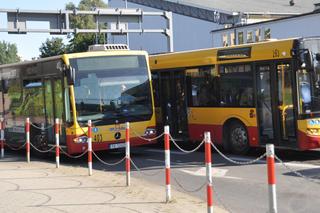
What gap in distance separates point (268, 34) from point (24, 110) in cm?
2708

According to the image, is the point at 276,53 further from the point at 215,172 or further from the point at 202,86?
the point at 215,172

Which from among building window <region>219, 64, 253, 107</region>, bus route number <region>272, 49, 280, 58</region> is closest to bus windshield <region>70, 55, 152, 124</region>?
building window <region>219, 64, 253, 107</region>

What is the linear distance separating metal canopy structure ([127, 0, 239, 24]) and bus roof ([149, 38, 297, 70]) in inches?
1484

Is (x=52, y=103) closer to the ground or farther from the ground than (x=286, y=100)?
farther from the ground

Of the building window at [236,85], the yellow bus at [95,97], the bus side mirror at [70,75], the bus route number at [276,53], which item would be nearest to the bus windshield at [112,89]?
the yellow bus at [95,97]

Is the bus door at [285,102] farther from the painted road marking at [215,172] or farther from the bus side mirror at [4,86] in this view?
the bus side mirror at [4,86]

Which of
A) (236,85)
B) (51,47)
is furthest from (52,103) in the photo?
(51,47)

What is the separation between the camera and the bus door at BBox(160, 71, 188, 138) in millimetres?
18266

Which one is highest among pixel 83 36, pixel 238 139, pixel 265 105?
pixel 83 36

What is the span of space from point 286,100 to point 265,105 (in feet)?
2.42

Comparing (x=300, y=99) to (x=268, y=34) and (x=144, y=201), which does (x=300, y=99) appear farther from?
(x=268, y=34)

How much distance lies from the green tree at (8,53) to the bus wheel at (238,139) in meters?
153

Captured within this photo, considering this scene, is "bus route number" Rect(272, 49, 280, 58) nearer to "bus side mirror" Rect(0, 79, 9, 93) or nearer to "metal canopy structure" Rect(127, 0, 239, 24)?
"bus side mirror" Rect(0, 79, 9, 93)

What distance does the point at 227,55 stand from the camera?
16281 mm
